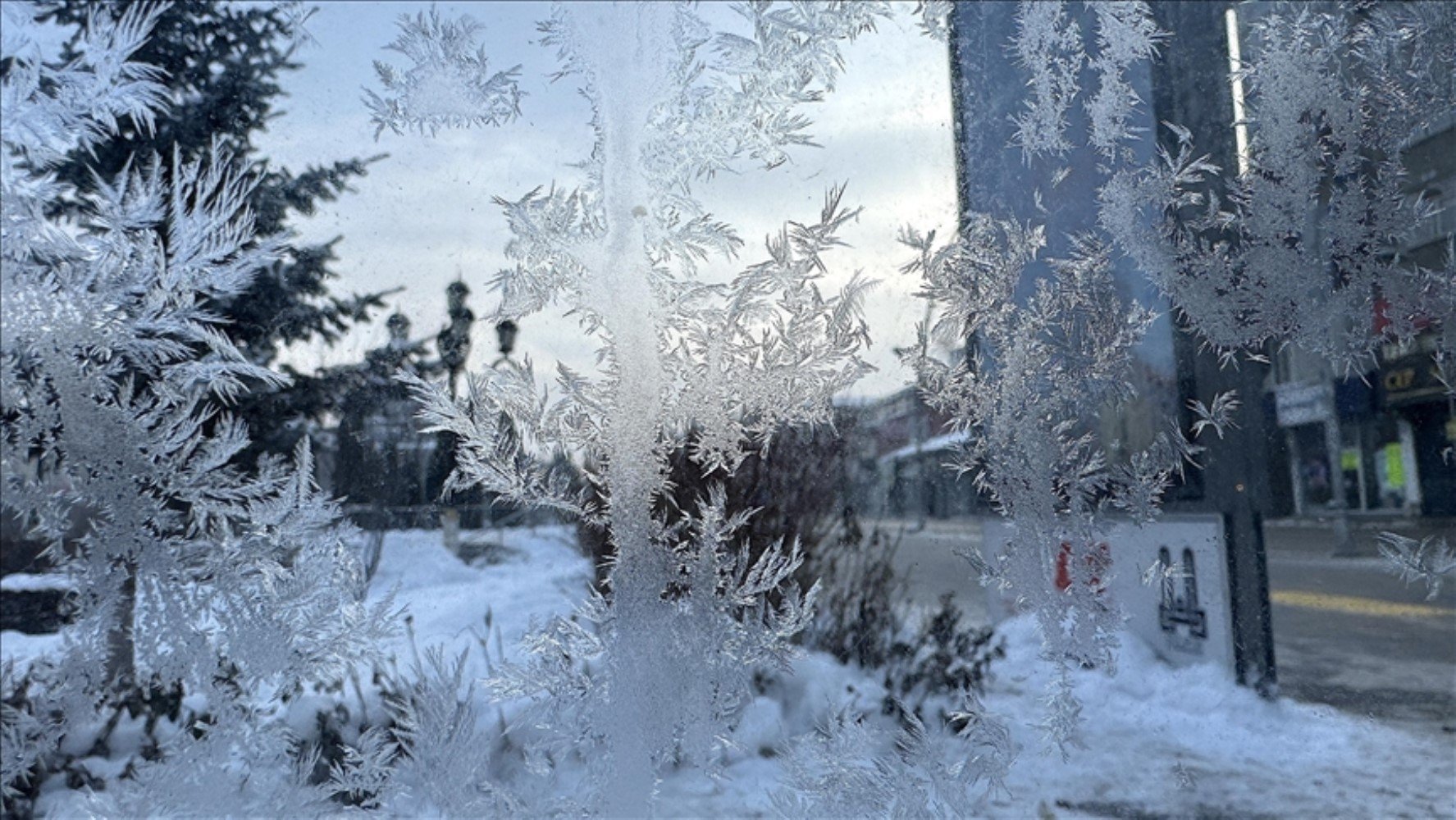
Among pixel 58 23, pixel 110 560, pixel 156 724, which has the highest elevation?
pixel 58 23

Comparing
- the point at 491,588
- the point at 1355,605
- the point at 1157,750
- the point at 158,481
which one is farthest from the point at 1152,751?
the point at 158,481

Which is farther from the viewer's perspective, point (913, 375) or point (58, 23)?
point (58, 23)

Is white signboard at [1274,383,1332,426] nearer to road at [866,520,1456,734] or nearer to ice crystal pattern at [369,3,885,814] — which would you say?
road at [866,520,1456,734]

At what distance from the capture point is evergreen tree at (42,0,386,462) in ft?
5.56

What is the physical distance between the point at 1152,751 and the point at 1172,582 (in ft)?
0.89

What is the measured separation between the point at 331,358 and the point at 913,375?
965 millimetres

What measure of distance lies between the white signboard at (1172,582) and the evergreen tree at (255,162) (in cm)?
128

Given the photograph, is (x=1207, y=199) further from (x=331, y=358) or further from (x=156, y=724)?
(x=156, y=724)

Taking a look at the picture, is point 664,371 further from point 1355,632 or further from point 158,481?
point 1355,632

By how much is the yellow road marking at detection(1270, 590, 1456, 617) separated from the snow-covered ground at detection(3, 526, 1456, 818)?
0.53ft

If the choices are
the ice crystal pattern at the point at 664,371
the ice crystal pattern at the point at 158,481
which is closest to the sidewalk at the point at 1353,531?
the ice crystal pattern at the point at 664,371

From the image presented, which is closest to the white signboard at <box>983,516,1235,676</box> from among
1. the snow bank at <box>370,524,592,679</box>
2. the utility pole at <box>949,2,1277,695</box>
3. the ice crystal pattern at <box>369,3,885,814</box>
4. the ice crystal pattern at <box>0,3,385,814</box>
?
the utility pole at <box>949,2,1277,695</box>

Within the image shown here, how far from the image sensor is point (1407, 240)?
163cm

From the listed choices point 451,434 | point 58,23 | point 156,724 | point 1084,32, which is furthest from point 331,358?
point 1084,32
